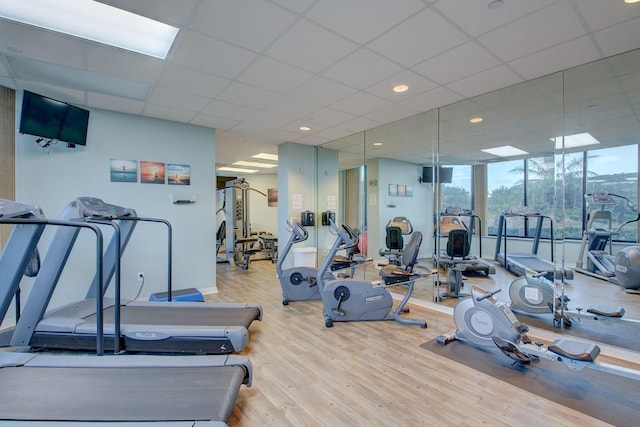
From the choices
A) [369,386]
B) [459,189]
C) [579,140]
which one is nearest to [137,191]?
[369,386]

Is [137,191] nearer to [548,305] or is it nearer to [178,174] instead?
[178,174]

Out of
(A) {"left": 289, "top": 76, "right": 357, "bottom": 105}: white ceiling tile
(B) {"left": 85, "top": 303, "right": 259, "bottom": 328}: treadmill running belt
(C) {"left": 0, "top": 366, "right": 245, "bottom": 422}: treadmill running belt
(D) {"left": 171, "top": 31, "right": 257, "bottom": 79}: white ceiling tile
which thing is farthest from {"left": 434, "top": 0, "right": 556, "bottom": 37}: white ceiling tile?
(B) {"left": 85, "top": 303, "right": 259, "bottom": 328}: treadmill running belt

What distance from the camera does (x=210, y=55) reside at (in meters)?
2.72

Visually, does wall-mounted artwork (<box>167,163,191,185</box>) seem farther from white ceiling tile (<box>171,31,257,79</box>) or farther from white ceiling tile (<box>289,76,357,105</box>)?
white ceiling tile (<box>289,76,357,105</box>)

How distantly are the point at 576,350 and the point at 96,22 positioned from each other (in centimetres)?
463

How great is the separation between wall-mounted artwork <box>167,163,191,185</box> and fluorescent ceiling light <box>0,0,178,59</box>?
223 cm

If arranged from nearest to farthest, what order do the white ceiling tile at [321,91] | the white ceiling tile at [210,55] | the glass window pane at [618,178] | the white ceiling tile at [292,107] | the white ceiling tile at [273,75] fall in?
the white ceiling tile at [210,55], the white ceiling tile at [273,75], the white ceiling tile at [321,91], the white ceiling tile at [292,107], the glass window pane at [618,178]

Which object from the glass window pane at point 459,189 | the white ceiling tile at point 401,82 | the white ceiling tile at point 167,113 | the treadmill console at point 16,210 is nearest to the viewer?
the treadmill console at point 16,210

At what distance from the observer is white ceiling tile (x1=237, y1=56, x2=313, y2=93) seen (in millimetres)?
2902

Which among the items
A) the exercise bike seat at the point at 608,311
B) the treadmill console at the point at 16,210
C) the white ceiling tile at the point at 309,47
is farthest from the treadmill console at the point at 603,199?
the treadmill console at the point at 16,210

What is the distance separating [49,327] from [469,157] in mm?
7579

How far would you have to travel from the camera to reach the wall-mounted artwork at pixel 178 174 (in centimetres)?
464

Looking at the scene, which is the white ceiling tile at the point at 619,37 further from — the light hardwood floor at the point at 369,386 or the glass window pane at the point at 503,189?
the glass window pane at the point at 503,189

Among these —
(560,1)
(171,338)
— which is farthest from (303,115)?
(171,338)
